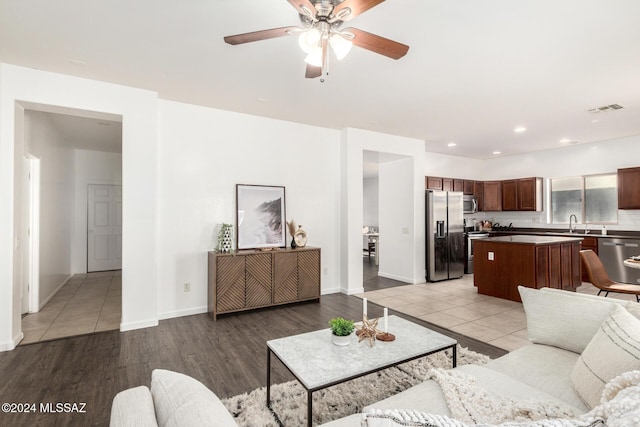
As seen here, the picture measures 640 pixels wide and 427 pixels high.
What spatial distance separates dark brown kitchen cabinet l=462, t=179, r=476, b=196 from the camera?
24.3ft

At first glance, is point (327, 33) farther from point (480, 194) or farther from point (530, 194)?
point (480, 194)

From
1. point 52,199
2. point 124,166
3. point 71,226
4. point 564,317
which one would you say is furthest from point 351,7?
point 71,226

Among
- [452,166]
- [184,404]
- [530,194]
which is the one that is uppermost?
[452,166]

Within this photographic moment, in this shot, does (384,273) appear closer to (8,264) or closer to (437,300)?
(437,300)

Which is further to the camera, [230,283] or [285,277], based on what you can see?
[285,277]

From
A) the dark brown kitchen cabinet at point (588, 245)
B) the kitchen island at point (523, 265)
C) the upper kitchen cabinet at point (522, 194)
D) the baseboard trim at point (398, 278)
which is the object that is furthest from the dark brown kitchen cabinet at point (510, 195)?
the baseboard trim at point (398, 278)

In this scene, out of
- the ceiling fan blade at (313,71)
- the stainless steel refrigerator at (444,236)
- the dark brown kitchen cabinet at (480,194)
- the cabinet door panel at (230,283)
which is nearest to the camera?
the ceiling fan blade at (313,71)

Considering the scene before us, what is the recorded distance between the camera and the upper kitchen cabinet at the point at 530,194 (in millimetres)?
6934

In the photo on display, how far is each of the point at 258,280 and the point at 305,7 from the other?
3277 millimetres

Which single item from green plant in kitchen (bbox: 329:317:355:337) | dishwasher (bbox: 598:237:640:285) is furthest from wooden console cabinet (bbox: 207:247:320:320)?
dishwasher (bbox: 598:237:640:285)

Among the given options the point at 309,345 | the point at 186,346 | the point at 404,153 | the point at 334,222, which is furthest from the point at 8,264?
the point at 404,153

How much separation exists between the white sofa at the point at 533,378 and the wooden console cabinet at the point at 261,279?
2876mm

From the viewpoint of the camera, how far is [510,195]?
24.3ft

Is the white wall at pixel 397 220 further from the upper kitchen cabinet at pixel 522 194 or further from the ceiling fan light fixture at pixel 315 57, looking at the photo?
the ceiling fan light fixture at pixel 315 57
